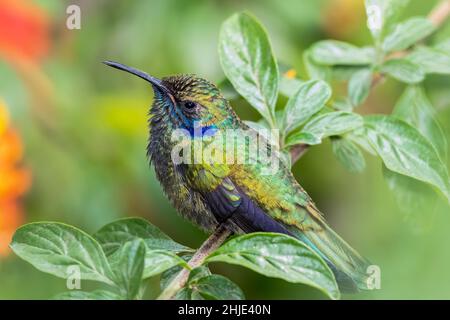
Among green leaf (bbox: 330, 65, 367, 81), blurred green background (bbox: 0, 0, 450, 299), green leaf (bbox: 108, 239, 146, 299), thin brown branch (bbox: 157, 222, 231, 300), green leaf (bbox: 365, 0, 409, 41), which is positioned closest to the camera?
green leaf (bbox: 108, 239, 146, 299)

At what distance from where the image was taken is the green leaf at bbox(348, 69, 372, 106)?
1746mm

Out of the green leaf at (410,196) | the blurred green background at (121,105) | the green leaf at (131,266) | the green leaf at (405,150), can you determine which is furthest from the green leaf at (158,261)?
the blurred green background at (121,105)

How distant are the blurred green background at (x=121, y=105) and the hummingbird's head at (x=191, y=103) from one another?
644 millimetres

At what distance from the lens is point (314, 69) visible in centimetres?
Result: 185

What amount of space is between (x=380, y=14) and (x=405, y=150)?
412mm

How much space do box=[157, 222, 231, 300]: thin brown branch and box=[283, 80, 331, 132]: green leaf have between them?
0.24 m

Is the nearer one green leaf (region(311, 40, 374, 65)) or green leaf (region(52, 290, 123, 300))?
green leaf (region(52, 290, 123, 300))

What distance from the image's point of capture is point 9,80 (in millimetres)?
2447

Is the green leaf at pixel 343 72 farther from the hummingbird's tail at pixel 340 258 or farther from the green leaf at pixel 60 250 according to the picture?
the green leaf at pixel 60 250

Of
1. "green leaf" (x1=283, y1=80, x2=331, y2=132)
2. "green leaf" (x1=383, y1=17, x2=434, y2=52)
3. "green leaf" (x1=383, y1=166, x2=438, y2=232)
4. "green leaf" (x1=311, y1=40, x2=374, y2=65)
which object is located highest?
"green leaf" (x1=383, y1=17, x2=434, y2=52)

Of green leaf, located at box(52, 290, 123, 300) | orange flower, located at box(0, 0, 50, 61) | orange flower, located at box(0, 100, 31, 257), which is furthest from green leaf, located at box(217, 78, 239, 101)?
orange flower, located at box(0, 0, 50, 61)

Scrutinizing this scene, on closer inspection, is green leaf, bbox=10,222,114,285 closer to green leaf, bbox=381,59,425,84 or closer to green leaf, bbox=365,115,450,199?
green leaf, bbox=365,115,450,199
